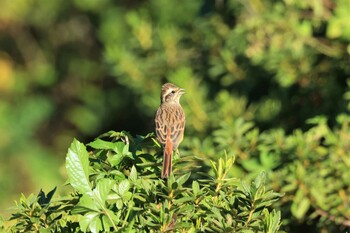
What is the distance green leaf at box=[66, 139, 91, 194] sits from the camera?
153 inches

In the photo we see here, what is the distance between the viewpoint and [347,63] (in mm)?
8273

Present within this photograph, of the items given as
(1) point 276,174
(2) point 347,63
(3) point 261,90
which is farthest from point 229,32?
(1) point 276,174

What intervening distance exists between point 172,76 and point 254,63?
964 mm

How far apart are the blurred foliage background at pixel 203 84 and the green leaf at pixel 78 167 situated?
2857 millimetres

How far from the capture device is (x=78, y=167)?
12.9 ft

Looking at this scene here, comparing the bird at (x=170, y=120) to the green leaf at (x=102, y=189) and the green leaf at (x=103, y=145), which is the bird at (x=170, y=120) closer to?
the green leaf at (x=103, y=145)

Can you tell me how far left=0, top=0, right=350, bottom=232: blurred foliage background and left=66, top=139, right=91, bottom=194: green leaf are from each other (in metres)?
2.86

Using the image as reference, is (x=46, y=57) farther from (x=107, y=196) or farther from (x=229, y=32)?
(x=107, y=196)

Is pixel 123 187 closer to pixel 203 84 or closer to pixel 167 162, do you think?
pixel 167 162

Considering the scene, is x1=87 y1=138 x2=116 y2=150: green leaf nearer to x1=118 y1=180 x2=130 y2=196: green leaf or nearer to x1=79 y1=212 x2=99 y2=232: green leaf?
x1=118 y1=180 x2=130 y2=196: green leaf

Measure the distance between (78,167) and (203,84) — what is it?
5862 mm

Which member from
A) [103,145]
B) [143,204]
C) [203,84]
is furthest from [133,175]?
[203,84]

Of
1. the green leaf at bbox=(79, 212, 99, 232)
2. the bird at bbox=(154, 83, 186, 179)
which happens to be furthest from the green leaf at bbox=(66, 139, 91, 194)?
the bird at bbox=(154, 83, 186, 179)

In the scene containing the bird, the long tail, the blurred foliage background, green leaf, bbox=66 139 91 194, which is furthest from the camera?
the blurred foliage background
